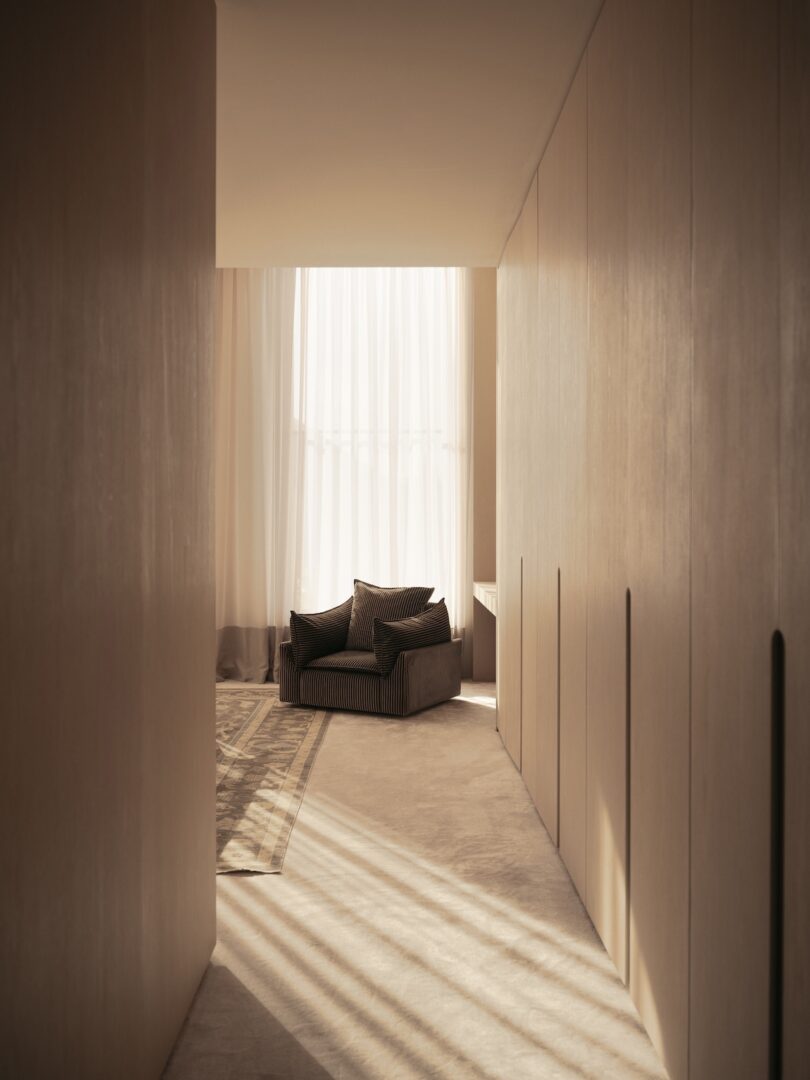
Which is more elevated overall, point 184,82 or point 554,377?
point 184,82

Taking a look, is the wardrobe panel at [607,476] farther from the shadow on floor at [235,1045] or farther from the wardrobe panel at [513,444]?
the wardrobe panel at [513,444]

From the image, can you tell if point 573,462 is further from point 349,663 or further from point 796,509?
point 349,663

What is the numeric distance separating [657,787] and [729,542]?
0.76 meters

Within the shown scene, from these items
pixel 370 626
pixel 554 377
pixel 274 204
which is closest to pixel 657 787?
pixel 554 377

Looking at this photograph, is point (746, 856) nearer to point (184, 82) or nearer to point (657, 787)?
point (657, 787)

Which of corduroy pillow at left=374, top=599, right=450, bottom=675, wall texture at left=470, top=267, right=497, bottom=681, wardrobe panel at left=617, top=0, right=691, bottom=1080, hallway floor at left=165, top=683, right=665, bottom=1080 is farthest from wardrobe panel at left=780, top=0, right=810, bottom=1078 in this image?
wall texture at left=470, top=267, right=497, bottom=681

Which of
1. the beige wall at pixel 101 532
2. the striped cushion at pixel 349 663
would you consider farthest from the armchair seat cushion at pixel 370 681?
the beige wall at pixel 101 532

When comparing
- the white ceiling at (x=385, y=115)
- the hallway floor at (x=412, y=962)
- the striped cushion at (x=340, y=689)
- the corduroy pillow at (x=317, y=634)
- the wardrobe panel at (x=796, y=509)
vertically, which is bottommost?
the hallway floor at (x=412, y=962)

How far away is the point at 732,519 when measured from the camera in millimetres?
1631

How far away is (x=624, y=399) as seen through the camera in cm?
247

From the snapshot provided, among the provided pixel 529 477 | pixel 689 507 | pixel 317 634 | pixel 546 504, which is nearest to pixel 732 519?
pixel 689 507

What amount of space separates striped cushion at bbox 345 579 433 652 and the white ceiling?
8.00 feet

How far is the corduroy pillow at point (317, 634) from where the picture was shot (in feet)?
20.6

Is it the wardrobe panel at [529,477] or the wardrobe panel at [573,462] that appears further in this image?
the wardrobe panel at [529,477]
